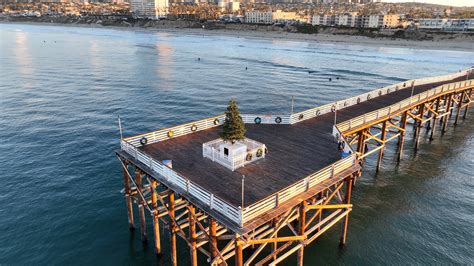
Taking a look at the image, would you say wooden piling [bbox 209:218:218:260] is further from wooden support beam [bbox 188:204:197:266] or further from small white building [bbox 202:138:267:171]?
small white building [bbox 202:138:267:171]

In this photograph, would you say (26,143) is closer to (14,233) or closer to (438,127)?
(14,233)

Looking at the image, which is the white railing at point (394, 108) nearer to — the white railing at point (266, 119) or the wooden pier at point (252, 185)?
the wooden pier at point (252, 185)

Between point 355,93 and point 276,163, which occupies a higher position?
point 276,163

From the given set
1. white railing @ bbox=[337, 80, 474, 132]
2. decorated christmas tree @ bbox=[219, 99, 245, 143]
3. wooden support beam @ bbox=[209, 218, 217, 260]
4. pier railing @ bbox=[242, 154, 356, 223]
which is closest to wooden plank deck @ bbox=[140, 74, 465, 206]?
pier railing @ bbox=[242, 154, 356, 223]

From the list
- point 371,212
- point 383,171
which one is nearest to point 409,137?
point 383,171

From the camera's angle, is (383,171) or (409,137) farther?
→ (409,137)

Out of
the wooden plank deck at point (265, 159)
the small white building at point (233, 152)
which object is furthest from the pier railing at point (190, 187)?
the small white building at point (233, 152)

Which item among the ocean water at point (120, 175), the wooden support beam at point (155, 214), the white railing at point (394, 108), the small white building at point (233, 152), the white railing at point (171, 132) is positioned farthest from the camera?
the white railing at point (394, 108)
